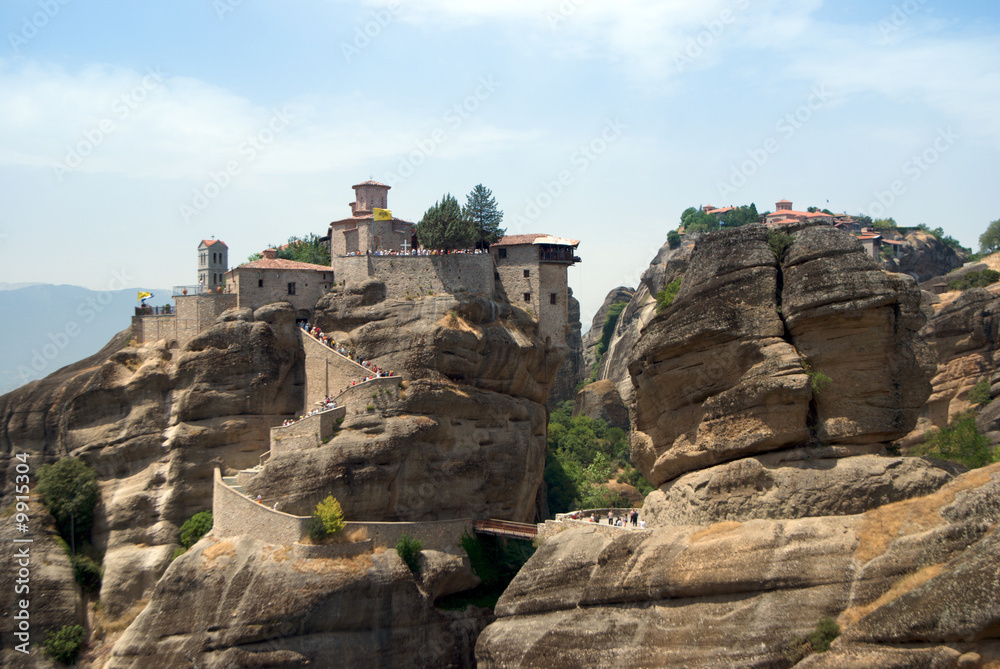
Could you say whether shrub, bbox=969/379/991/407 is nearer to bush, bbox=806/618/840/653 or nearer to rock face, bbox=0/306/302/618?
bush, bbox=806/618/840/653

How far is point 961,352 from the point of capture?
57688mm

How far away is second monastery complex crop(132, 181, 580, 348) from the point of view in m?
62.1

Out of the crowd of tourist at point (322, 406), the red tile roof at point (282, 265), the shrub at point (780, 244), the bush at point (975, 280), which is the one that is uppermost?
the red tile roof at point (282, 265)

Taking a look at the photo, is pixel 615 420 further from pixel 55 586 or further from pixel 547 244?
pixel 55 586

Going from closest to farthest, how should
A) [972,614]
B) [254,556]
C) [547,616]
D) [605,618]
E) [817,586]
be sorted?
1. [972,614]
2. [817,586]
3. [605,618]
4. [547,616]
5. [254,556]

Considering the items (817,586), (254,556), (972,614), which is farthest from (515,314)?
(972,614)

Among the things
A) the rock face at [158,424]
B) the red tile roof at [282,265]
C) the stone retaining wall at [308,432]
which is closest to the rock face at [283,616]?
the stone retaining wall at [308,432]

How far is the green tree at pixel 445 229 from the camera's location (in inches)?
2491

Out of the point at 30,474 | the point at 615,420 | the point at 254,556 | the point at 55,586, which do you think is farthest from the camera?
the point at 615,420

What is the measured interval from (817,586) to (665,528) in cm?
704

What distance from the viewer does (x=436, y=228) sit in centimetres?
6344

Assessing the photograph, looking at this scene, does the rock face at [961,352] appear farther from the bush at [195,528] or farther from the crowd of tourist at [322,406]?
the bush at [195,528]

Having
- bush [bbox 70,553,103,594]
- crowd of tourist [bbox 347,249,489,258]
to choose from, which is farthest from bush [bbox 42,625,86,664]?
crowd of tourist [bbox 347,249,489,258]

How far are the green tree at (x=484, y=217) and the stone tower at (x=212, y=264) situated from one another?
16.2m
